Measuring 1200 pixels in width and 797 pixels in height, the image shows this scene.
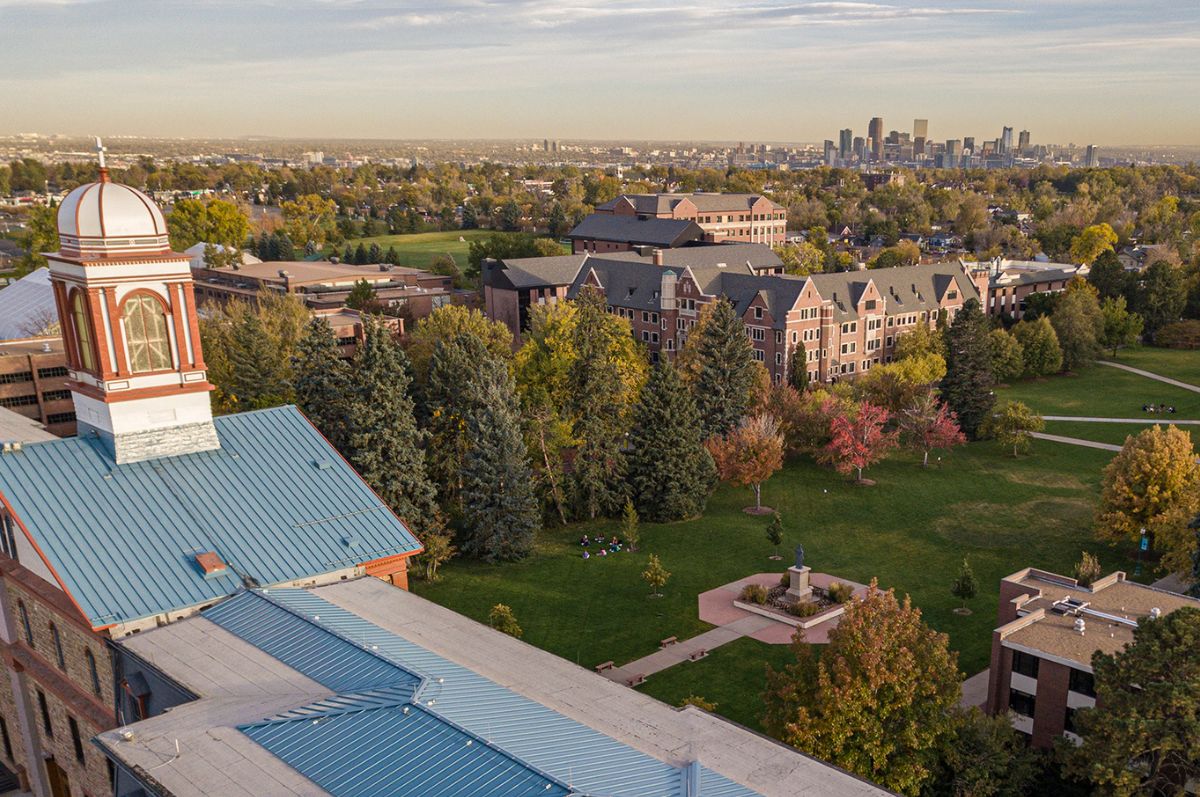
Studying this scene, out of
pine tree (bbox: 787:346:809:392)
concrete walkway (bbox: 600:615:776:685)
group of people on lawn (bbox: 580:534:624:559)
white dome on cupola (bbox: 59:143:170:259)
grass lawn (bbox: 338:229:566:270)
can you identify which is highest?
white dome on cupola (bbox: 59:143:170:259)

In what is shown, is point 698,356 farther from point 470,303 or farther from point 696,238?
point 696,238

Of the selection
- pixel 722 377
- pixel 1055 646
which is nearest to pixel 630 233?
pixel 722 377

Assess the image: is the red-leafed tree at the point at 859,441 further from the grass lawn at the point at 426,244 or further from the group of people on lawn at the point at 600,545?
the grass lawn at the point at 426,244

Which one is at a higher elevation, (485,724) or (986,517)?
(485,724)

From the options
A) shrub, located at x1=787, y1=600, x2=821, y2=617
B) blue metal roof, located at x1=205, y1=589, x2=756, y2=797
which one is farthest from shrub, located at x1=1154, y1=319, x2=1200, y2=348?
blue metal roof, located at x1=205, y1=589, x2=756, y2=797

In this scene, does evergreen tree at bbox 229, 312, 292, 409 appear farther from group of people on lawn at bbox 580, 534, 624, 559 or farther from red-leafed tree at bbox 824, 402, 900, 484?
red-leafed tree at bbox 824, 402, 900, 484

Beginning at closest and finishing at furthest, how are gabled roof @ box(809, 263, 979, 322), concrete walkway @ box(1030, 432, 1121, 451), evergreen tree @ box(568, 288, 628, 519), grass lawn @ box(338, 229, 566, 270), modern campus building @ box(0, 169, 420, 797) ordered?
modern campus building @ box(0, 169, 420, 797) → evergreen tree @ box(568, 288, 628, 519) → concrete walkway @ box(1030, 432, 1121, 451) → gabled roof @ box(809, 263, 979, 322) → grass lawn @ box(338, 229, 566, 270)

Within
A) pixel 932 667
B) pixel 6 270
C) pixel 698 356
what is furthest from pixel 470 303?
pixel 932 667
